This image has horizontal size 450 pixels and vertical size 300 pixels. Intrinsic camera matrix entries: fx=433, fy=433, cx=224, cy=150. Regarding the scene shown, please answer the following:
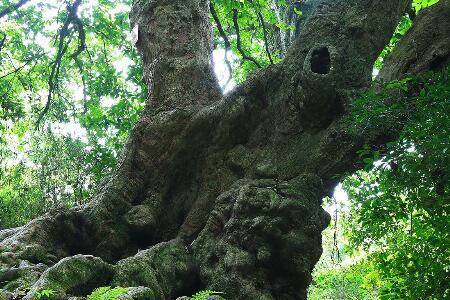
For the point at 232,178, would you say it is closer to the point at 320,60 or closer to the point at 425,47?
the point at 320,60

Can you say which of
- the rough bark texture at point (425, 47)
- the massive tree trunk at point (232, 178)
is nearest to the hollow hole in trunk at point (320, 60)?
the massive tree trunk at point (232, 178)

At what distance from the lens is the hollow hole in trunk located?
4477 mm

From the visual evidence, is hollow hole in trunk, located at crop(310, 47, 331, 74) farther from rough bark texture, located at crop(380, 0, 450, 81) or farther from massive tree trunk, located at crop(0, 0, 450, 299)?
rough bark texture, located at crop(380, 0, 450, 81)

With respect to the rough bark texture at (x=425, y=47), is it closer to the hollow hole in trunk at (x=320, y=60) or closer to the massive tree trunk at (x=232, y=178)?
the massive tree trunk at (x=232, y=178)

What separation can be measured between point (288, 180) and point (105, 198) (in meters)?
1.88

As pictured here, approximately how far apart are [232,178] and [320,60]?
1.55m

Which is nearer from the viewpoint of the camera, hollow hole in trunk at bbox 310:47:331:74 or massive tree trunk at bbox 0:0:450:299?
massive tree trunk at bbox 0:0:450:299

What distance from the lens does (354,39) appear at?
4.66 meters

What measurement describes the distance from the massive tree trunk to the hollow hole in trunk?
0.01 metres

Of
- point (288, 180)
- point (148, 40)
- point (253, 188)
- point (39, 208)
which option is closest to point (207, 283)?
point (253, 188)

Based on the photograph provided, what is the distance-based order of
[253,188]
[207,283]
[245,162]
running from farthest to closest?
1. [245,162]
2. [253,188]
3. [207,283]

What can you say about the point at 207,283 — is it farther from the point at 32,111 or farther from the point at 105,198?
the point at 32,111

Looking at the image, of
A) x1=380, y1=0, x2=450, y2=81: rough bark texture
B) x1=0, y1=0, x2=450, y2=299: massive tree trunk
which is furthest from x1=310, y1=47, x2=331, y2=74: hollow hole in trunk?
x1=380, y1=0, x2=450, y2=81: rough bark texture

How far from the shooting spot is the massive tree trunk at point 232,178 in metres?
3.66
